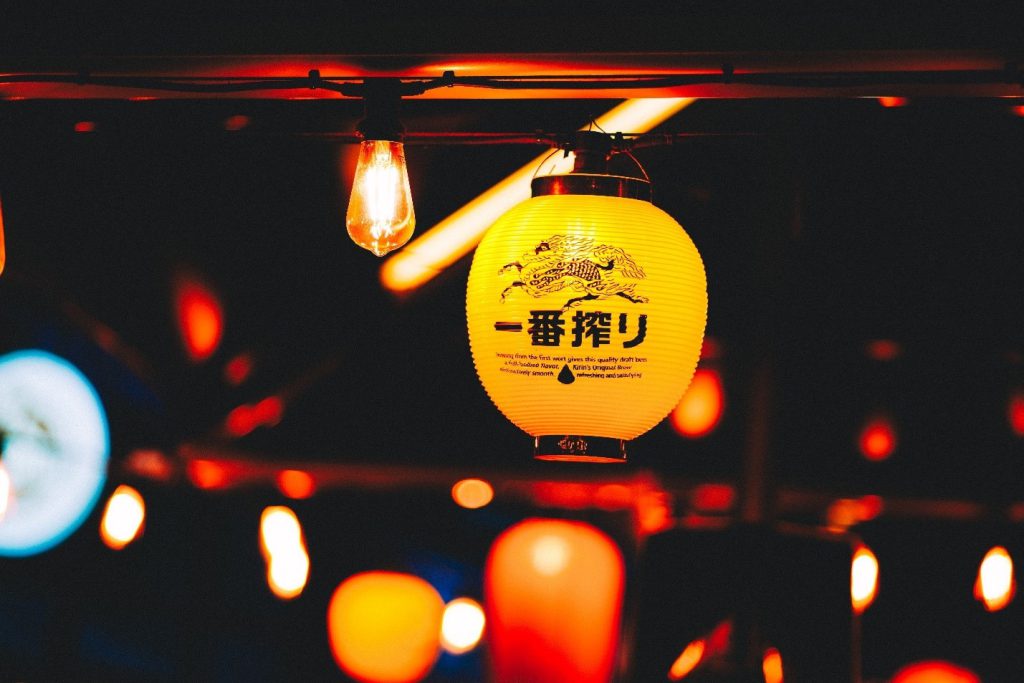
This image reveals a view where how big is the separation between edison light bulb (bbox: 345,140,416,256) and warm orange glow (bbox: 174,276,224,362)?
4195 mm

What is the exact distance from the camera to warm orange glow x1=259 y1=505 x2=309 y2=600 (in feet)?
26.2

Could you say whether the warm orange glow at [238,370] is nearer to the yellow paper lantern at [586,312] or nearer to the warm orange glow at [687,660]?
the warm orange glow at [687,660]

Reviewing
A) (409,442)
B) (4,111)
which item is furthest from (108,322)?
(4,111)

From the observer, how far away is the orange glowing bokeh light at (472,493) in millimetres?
7859

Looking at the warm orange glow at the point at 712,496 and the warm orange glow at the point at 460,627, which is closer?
the warm orange glow at the point at 712,496

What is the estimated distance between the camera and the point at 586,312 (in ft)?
11.0

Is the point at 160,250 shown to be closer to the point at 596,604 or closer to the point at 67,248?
the point at 67,248

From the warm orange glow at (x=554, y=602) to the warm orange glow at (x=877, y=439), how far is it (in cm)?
171

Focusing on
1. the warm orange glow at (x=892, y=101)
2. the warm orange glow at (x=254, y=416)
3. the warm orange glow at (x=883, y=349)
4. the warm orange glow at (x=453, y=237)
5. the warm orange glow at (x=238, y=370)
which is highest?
the warm orange glow at (x=453, y=237)

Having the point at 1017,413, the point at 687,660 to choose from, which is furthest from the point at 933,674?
the point at 687,660

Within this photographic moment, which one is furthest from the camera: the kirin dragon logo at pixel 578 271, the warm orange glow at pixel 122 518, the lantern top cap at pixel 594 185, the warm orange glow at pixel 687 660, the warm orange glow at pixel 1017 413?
the warm orange glow at pixel 122 518

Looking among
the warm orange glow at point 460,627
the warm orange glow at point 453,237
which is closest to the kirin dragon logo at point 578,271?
the warm orange glow at point 453,237

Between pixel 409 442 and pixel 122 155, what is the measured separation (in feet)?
8.38

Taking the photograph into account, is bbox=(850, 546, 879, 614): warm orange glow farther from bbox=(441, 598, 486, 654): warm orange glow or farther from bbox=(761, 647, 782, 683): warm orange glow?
bbox=(761, 647, 782, 683): warm orange glow
